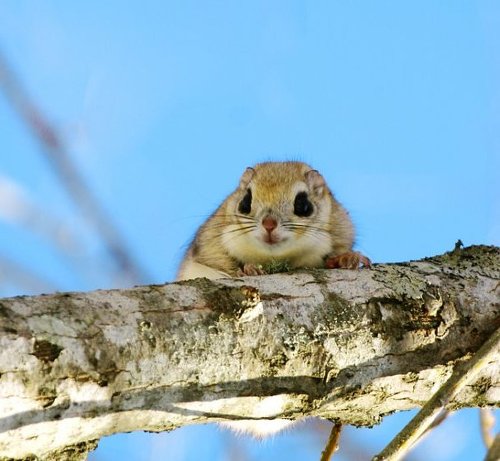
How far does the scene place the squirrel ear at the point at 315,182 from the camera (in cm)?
602

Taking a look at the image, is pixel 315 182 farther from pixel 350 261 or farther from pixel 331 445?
pixel 331 445

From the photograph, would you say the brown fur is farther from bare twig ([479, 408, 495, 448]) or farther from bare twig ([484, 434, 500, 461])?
bare twig ([484, 434, 500, 461])

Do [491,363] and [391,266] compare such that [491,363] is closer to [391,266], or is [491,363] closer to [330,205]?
[391,266]

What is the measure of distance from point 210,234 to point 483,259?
2277 mm

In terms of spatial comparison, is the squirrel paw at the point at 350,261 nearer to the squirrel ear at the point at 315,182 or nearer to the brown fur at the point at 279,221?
the brown fur at the point at 279,221

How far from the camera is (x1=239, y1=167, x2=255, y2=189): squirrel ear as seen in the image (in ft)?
19.8

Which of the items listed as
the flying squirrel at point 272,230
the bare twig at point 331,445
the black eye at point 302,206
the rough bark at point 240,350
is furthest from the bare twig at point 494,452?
the black eye at point 302,206

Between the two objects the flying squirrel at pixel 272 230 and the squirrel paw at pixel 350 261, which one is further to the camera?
the flying squirrel at pixel 272 230

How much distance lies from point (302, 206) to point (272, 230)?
1.97 feet

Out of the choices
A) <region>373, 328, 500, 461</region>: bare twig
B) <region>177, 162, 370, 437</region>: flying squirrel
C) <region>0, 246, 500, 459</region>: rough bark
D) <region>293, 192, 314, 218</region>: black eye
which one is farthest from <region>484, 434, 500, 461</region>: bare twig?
<region>293, 192, 314, 218</region>: black eye

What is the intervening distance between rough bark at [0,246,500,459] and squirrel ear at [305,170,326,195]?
2394 mm

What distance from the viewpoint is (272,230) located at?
17.2 feet

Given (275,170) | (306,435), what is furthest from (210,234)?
(306,435)

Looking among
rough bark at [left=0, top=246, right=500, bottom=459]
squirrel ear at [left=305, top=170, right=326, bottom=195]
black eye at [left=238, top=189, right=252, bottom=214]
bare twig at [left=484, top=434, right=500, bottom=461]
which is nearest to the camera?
bare twig at [left=484, top=434, right=500, bottom=461]
